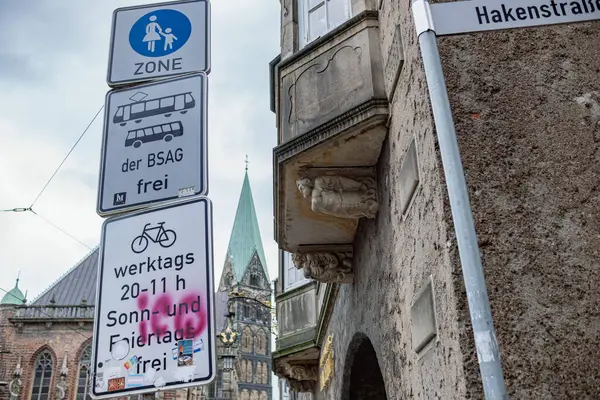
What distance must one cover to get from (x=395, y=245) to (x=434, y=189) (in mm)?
1233

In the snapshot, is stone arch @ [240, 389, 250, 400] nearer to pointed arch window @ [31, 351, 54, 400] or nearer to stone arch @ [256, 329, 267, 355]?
stone arch @ [256, 329, 267, 355]

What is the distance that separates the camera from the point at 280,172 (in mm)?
5160

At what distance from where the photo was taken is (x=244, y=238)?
280ft

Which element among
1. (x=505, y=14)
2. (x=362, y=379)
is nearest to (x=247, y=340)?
(x=362, y=379)

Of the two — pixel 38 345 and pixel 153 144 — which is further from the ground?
pixel 38 345

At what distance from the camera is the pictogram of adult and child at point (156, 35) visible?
166 inches

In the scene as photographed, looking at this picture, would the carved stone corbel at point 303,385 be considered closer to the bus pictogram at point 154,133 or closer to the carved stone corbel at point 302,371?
the carved stone corbel at point 302,371

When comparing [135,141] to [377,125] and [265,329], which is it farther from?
[265,329]

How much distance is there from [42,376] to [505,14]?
44581 mm

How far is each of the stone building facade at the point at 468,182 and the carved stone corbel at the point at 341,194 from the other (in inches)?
0.5

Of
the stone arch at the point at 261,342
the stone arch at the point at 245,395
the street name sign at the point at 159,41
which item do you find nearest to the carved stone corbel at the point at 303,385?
the street name sign at the point at 159,41

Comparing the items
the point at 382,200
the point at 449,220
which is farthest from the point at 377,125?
the point at 449,220

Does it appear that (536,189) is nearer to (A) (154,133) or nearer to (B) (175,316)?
(B) (175,316)

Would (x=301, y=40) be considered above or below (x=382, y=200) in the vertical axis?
above
